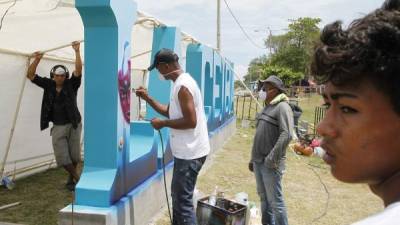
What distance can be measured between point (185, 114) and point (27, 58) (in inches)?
160

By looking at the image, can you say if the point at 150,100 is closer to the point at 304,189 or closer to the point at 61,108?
the point at 61,108

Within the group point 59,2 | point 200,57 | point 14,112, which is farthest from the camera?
point 200,57

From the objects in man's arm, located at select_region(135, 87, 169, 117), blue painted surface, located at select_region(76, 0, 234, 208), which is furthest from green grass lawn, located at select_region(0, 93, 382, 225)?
man's arm, located at select_region(135, 87, 169, 117)

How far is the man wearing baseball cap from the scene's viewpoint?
13.8ft

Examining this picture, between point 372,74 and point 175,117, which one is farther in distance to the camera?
point 175,117

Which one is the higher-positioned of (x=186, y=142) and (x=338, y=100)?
(x=338, y=100)

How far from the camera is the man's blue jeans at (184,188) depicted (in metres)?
3.97

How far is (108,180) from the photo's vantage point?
388 centimetres

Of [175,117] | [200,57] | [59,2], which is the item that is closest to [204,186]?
[200,57]

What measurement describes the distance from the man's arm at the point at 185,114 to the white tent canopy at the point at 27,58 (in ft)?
5.98

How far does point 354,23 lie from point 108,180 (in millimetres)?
3339

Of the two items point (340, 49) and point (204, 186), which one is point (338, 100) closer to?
point (340, 49)

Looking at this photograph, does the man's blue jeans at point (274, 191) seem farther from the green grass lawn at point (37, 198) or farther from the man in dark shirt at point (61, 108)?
the man in dark shirt at point (61, 108)

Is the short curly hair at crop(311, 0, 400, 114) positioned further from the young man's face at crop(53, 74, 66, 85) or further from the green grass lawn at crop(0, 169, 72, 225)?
the young man's face at crop(53, 74, 66, 85)
